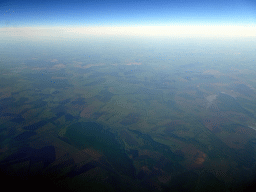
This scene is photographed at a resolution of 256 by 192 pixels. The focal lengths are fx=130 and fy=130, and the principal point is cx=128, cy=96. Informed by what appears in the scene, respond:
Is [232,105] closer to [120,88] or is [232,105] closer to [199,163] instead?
[199,163]

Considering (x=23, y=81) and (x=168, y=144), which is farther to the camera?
(x=23, y=81)

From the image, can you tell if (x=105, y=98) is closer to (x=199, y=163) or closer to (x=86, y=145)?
(x=86, y=145)

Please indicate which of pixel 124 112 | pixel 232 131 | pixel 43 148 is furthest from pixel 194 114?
pixel 43 148

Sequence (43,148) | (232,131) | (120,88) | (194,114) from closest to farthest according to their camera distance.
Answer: (43,148) → (232,131) → (194,114) → (120,88)

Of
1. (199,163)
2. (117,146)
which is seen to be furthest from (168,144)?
(117,146)

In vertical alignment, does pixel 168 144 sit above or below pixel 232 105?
below

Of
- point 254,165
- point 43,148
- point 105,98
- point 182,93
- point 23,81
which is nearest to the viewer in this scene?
point 254,165
